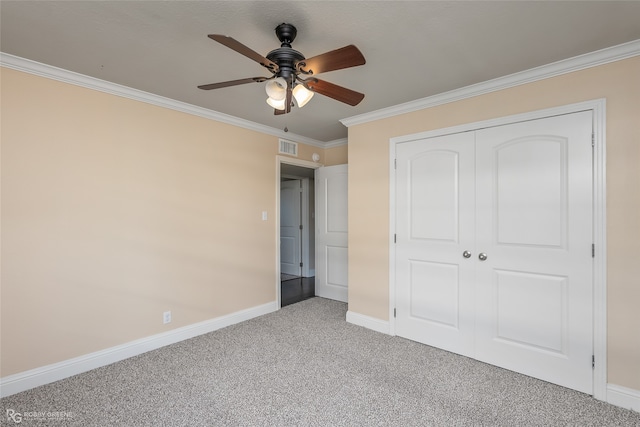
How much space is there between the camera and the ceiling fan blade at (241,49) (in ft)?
4.52

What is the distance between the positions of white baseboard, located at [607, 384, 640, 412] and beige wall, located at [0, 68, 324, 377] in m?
3.34

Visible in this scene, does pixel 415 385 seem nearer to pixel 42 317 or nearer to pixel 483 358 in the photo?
pixel 483 358

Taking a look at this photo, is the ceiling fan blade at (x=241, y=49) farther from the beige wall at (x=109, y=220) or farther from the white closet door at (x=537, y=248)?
the white closet door at (x=537, y=248)

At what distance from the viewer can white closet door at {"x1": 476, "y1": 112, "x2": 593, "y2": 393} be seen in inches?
86.9

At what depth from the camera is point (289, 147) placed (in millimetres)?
4258

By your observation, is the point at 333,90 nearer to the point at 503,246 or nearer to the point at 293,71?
the point at 293,71

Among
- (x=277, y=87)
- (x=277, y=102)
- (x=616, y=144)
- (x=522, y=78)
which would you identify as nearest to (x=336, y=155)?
(x=522, y=78)

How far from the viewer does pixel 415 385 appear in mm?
2285

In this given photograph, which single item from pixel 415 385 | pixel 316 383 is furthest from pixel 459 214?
pixel 316 383

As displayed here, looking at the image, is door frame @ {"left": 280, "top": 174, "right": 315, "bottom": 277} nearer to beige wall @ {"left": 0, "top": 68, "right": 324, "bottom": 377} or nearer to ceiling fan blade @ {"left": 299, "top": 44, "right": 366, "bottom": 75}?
beige wall @ {"left": 0, "top": 68, "right": 324, "bottom": 377}

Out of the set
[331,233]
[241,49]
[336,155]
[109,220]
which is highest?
[336,155]

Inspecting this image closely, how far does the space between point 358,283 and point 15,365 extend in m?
3.00

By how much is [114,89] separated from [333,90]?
2.06 metres

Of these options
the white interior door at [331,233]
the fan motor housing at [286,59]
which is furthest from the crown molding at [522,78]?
the fan motor housing at [286,59]
